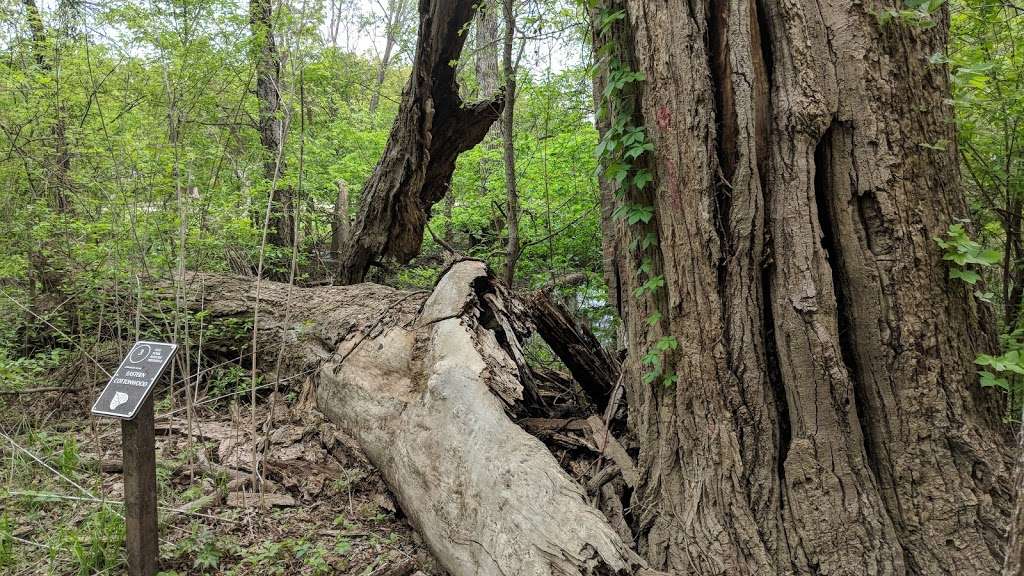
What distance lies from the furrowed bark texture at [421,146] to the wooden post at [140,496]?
382cm

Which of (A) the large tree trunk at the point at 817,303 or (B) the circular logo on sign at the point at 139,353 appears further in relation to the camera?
(B) the circular logo on sign at the point at 139,353

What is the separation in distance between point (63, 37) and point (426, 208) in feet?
12.3

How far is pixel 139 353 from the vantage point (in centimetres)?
294

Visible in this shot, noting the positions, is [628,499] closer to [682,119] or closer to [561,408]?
[561,408]

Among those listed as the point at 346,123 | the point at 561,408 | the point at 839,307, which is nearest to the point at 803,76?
the point at 839,307

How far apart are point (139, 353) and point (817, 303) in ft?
10.6

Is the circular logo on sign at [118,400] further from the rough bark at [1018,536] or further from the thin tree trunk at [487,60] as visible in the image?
the thin tree trunk at [487,60]

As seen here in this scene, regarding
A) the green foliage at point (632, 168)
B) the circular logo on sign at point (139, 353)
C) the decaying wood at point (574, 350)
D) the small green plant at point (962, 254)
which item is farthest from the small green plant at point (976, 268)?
the circular logo on sign at point (139, 353)

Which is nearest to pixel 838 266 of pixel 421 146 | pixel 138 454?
pixel 138 454

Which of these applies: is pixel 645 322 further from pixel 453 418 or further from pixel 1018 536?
pixel 1018 536

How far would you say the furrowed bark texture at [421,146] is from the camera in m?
5.69

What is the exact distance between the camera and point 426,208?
6730mm

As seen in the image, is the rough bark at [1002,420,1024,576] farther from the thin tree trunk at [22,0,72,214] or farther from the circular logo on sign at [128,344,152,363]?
the thin tree trunk at [22,0,72,214]

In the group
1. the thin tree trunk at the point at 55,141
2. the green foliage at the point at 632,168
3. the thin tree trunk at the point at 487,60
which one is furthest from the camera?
the thin tree trunk at the point at 487,60
